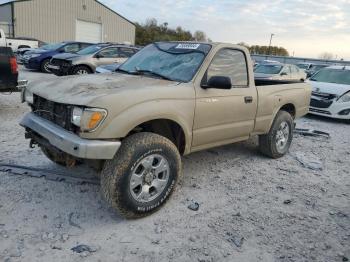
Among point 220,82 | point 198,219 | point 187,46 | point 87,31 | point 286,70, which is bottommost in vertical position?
point 198,219

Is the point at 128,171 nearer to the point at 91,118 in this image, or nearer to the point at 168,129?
the point at 91,118

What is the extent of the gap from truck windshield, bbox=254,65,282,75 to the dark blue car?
8.22 m

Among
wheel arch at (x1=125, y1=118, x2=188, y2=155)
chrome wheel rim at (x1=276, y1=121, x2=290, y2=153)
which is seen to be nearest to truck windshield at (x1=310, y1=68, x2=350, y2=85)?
chrome wheel rim at (x1=276, y1=121, x2=290, y2=153)

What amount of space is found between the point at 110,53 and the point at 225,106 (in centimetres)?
1088

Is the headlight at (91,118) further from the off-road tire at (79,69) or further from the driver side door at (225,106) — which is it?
the off-road tire at (79,69)

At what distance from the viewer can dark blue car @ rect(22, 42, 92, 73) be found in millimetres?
16297

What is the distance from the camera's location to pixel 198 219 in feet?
12.4

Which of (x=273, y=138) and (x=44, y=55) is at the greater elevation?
(x=44, y=55)

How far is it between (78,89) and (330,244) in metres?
2.95

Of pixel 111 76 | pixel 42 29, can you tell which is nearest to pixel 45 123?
pixel 111 76

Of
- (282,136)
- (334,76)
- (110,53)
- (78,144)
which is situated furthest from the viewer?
(110,53)

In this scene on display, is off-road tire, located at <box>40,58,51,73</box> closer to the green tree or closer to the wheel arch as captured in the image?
the wheel arch

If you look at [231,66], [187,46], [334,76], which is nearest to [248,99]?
[231,66]

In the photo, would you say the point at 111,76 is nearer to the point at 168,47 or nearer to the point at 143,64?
the point at 143,64
